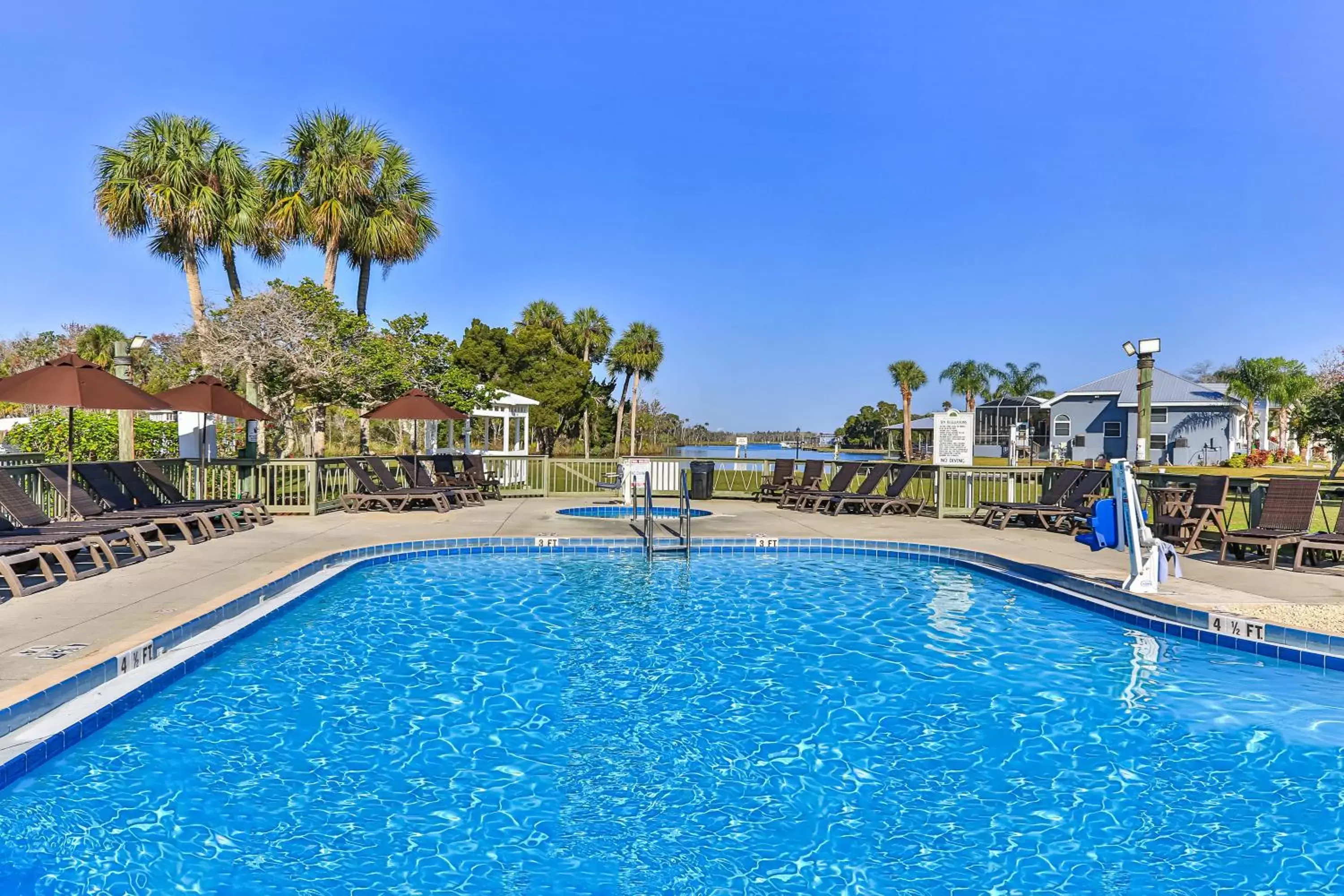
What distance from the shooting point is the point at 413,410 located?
1385cm

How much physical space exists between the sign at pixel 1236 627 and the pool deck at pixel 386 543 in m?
0.22

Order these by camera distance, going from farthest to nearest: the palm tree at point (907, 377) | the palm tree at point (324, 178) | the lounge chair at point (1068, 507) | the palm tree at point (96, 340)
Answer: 1. the palm tree at point (907, 377)
2. the palm tree at point (96, 340)
3. the palm tree at point (324, 178)
4. the lounge chair at point (1068, 507)

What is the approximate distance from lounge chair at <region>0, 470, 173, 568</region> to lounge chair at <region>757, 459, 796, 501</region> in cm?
1032

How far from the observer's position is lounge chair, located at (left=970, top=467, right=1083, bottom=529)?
38.4 feet

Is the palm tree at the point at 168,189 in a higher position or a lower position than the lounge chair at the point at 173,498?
higher

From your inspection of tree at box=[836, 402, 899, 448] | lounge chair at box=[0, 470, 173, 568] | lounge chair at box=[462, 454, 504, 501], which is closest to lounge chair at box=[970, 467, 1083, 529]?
lounge chair at box=[462, 454, 504, 501]

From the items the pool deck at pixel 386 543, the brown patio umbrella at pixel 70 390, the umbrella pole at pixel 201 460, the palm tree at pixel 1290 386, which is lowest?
the pool deck at pixel 386 543

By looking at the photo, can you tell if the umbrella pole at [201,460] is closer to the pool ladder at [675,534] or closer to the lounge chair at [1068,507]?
the pool ladder at [675,534]

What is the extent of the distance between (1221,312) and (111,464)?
50.5 metres

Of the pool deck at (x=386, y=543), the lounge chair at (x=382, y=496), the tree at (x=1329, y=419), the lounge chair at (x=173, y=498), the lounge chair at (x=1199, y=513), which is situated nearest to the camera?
the pool deck at (x=386, y=543)

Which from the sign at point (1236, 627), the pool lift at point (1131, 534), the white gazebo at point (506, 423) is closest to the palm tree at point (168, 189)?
the white gazebo at point (506, 423)

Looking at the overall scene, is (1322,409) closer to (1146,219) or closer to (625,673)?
(1146,219)

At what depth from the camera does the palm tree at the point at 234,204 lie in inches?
772

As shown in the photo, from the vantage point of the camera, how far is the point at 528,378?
36.1 meters
